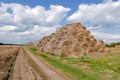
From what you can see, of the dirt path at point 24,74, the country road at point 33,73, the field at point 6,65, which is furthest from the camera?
the field at point 6,65

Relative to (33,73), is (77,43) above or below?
above

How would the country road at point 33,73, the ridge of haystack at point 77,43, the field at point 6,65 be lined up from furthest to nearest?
the ridge of haystack at point 77,43, the field at point 6,65, the country road at point 33,73

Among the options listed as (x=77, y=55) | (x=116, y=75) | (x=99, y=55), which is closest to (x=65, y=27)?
(x=77, y=55)

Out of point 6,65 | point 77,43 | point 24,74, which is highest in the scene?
point 77,43

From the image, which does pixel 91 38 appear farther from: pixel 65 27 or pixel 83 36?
pixel 65 27

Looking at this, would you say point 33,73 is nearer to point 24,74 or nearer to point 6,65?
point 24,74

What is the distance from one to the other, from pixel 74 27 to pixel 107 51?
9.41 metres

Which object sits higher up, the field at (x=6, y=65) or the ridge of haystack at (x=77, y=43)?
the ridge of haystack at (x=77, y=43)

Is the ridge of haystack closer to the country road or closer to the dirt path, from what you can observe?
the country road

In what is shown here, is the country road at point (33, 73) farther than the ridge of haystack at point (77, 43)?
No

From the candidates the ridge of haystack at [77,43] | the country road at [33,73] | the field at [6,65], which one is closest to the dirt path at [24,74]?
the country road at [33,73]

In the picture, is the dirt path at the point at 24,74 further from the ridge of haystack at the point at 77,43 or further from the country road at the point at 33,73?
the ridge of haystack at the point at 77,43

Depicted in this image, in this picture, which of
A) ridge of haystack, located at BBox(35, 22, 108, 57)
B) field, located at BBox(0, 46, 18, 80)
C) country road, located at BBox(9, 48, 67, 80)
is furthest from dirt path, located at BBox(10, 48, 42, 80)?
ridge of haystack, located at BBox(35, 22, 108, 57)

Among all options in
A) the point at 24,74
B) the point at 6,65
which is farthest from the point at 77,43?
the point at 24,74
